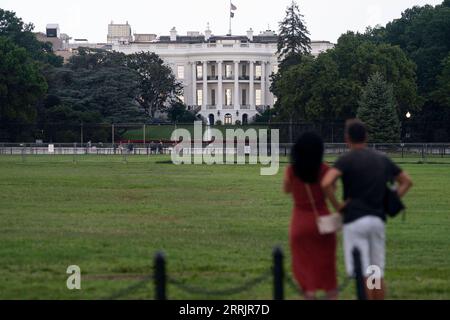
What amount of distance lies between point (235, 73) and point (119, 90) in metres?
47.8

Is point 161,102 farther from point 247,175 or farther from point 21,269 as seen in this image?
point 21,269

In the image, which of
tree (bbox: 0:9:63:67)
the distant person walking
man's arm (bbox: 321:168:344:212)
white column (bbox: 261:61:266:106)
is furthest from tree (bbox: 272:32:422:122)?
man's arm (bbox: 321:168:344:212)

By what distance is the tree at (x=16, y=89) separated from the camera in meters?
83.0

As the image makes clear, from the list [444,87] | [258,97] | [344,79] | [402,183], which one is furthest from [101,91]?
[402,183]

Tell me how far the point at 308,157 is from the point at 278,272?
1473 mm

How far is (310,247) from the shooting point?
11.4 m

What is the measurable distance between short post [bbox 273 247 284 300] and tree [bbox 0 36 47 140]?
2891 inches

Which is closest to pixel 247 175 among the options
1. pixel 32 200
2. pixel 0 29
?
pixel 32 200

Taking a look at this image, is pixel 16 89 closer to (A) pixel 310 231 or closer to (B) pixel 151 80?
(B) pixel 151 80

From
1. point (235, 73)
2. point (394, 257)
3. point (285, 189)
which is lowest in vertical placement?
point (394, 257)

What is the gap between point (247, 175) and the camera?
4500 cm

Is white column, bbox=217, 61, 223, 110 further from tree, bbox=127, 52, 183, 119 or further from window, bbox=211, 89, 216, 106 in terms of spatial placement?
tree, bbox=127, 52, 183, 119

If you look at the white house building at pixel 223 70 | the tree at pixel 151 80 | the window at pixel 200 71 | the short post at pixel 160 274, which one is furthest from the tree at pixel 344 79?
the short post at pixel 160 274

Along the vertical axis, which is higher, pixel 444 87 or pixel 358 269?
pixel 444 87
